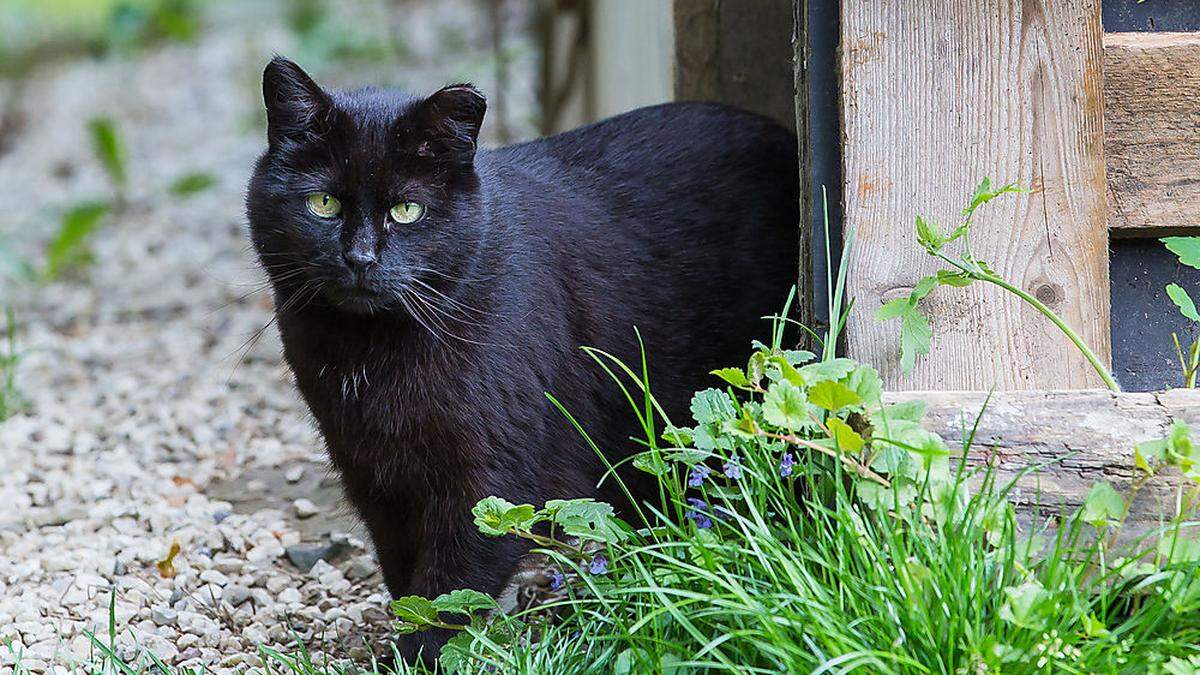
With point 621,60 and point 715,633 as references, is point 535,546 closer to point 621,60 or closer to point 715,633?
point 715,633

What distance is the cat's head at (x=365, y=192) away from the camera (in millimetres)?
2084

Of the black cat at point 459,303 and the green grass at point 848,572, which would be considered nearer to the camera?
the green grass at point 848,572

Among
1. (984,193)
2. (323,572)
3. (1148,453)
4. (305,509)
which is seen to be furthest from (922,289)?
(305,509)

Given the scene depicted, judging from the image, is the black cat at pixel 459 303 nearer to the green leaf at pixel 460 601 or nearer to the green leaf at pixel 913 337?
the green leaf at pixel 460 601

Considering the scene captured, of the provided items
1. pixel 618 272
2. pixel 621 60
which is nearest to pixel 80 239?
pixel 621 60

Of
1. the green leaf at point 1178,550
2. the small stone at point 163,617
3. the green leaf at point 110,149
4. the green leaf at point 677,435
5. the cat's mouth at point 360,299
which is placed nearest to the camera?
the green leaf at point 1178,550

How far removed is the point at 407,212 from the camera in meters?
2.13

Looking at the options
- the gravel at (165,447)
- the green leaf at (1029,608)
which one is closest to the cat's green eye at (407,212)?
the gravel at (165,447)

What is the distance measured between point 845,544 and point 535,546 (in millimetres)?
739

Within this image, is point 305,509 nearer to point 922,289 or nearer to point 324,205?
point 324,205

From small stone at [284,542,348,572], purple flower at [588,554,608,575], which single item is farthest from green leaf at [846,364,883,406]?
small stone at [284,542,348,572]

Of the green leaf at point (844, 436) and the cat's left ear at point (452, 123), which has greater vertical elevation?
the cat's left ear at point (452, 123)

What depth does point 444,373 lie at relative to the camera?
2174mm

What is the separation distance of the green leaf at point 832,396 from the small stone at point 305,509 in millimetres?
1601
